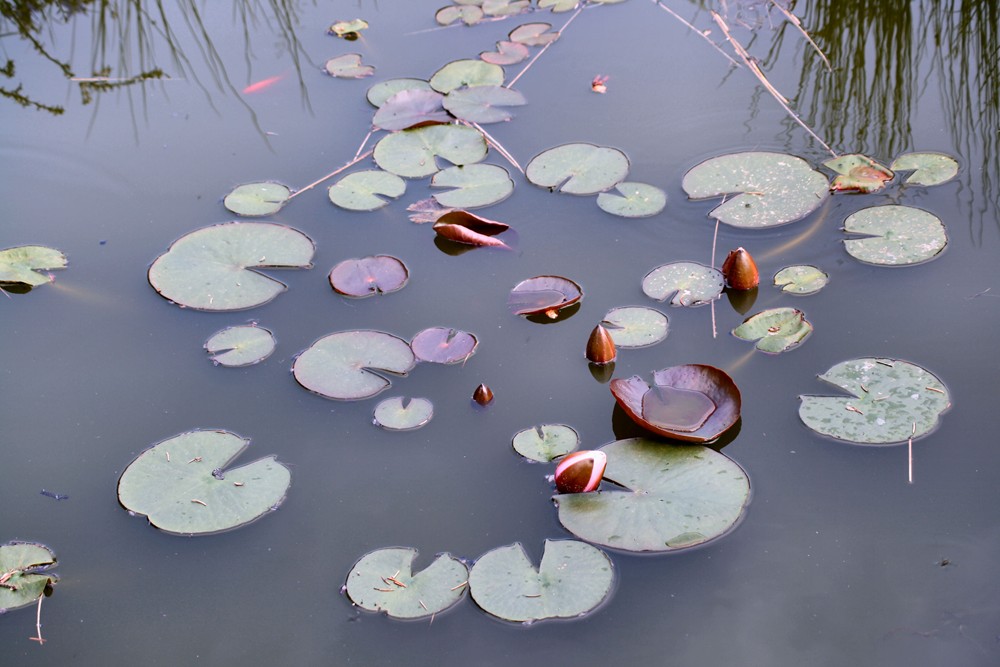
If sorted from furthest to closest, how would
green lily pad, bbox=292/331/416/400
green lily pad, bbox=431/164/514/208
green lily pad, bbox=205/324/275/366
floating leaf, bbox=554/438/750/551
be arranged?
green lily pad, bbox=431/164/514/208, green lily pad, bbox=205/324/275/366, green lily pad, bbox=292/331/416/400, floating leaf, bbox=554/438/750/551

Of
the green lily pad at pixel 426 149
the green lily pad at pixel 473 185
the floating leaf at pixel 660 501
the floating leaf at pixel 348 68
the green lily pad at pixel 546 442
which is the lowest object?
the floating leaf at pixel 660 501

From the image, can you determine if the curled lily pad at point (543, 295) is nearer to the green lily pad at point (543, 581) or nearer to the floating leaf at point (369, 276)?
the floating leaf at point (369, 276)

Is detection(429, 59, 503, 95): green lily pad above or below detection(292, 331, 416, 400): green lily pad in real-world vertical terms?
above

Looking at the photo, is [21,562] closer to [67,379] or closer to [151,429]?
[151,429]

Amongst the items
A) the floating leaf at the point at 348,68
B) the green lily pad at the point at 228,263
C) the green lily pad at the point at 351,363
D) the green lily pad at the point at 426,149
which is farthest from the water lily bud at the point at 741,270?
the floating leaf at the point at 348,68

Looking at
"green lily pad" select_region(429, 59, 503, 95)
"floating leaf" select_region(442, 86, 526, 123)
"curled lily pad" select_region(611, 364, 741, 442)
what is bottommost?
"curled lily pad" select_region(611, 364, 741, 442)

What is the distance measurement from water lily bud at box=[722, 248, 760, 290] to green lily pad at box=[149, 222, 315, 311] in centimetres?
142

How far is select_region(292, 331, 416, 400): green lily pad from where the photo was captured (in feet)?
8.61

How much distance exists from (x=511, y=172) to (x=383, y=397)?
120cm

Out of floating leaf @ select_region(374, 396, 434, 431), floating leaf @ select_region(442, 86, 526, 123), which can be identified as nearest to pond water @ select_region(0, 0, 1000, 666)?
floating leaf @ select_region(374, 396, 434, 431)

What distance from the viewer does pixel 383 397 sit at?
8.56ft

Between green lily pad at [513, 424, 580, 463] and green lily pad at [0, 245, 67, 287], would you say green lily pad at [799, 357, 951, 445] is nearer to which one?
green lily pad at [513, 424, 580, 463]

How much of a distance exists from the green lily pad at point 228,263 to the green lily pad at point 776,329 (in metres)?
1.50

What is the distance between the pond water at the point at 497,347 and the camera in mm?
2072
